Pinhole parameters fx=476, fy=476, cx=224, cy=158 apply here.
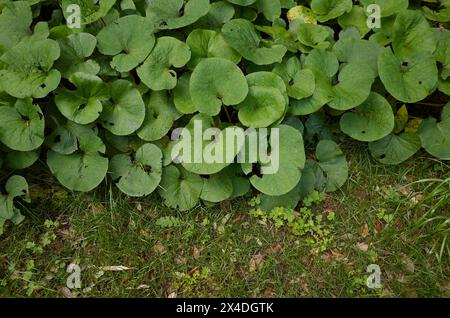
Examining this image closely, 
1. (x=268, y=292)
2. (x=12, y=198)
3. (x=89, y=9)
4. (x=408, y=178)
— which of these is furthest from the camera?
(x=408, y=178)

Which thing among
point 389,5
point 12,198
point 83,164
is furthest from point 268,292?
point 389,5

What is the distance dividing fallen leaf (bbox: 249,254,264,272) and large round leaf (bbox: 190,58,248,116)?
0.75 metres

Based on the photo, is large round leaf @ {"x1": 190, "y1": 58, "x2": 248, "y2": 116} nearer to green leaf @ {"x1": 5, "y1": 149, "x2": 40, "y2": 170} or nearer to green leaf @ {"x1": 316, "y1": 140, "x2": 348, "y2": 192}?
green leaf @ {"x1": 316, "y1": 140, "x2": 348, "y2": 192}

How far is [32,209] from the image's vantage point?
8.21 feet

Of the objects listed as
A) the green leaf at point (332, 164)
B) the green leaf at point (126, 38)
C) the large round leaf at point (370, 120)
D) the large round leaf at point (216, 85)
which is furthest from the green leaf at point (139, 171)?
the large round leaf at point (370, 120)

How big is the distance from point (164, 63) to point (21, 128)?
78cm

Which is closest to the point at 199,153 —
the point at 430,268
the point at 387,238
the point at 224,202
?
the point at 224,202

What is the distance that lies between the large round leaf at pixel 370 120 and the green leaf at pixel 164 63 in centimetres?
90

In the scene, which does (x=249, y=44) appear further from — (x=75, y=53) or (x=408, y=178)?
(x=408, y=178)

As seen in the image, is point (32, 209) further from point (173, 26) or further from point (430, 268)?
point (430, 268)

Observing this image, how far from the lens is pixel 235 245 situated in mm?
2434
